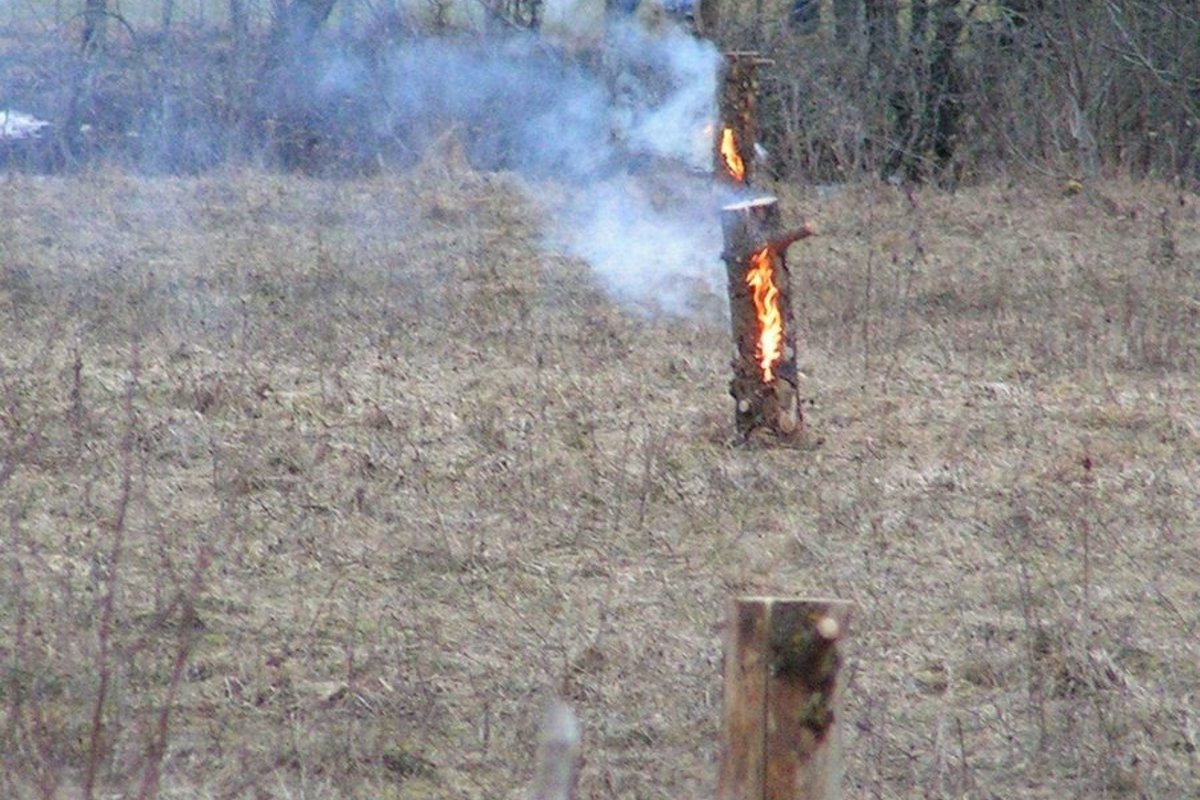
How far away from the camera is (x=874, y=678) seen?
5.72 metres

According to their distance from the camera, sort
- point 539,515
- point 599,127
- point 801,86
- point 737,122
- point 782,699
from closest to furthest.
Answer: point 782,699 < point 539,515 < point 737,122 < point 599,127 < point 801,86

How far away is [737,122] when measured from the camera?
26.8ft

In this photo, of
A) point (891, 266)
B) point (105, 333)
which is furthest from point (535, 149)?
point (105, 333)

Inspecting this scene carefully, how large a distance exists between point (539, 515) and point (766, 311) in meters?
1.68

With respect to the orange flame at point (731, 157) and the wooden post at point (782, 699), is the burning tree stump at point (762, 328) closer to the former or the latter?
the orange flame at point (731, 157)

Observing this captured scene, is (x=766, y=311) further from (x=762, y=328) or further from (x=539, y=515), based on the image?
(x=539, y=515)

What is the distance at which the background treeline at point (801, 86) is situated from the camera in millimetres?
16422

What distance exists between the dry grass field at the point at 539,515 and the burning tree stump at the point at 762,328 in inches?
6.7

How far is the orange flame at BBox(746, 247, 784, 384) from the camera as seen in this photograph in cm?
824

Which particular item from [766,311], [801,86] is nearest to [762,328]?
[766,311]

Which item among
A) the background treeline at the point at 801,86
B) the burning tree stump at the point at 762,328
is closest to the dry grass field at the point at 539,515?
the burning tree stump at the point at 762,328

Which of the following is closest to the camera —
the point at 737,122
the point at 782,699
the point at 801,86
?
the point at 782,699

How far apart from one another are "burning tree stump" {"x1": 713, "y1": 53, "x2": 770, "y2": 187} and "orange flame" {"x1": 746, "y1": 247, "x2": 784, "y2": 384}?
15.0 inches

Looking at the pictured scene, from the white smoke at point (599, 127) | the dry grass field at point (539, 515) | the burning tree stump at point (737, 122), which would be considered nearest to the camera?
the dry grass field at point (539, 515)
